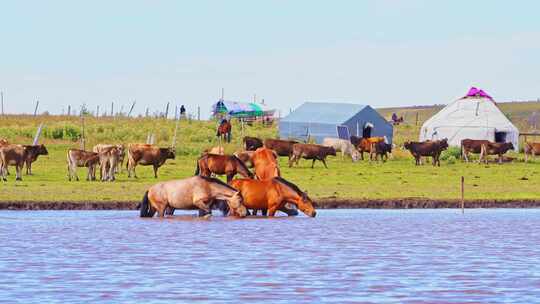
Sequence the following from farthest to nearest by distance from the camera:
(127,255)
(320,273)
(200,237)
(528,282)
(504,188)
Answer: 1. (504,188)
2. (200,237)
3. (127,255)
4. (320,273)
5. (528,282)

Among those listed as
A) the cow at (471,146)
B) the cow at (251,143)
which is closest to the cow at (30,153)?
the cow at (251,143)

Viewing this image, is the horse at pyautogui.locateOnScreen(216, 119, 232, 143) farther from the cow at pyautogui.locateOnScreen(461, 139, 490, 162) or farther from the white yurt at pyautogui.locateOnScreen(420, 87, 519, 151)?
the white yurt at pyautogui.locateOnScreen(420, 87, 519, 151)

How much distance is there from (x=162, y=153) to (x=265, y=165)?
1360 cm

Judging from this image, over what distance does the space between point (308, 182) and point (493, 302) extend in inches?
1103

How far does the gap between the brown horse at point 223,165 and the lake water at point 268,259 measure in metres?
4.65

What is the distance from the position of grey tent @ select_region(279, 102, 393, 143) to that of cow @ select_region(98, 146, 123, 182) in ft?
121

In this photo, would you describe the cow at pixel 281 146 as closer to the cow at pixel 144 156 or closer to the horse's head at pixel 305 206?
the cow at pixel 144 156

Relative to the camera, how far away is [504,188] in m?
40.2

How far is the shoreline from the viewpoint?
31.9 m

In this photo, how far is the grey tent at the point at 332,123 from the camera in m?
80.2

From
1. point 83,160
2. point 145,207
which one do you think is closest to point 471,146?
point 83,160

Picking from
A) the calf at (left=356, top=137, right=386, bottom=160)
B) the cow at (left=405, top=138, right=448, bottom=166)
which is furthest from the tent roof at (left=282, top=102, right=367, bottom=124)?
the cow at (left=405, top=138, right=448, bottom=166)

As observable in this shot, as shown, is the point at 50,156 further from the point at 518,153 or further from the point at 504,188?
the point at 518,153

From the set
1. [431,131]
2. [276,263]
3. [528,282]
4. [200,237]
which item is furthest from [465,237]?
[431,131]
